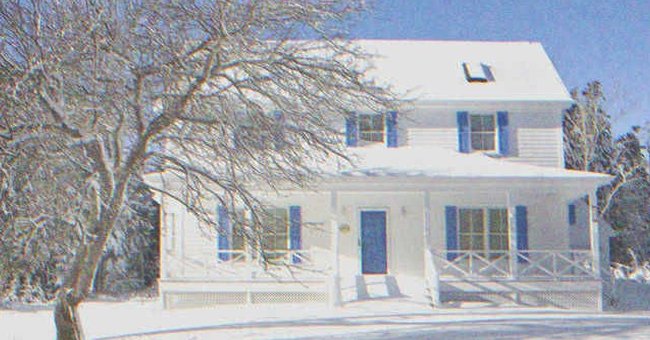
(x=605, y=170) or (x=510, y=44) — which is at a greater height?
(x=510, y=44)

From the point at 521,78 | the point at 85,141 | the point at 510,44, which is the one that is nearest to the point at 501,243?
the point at 521,78

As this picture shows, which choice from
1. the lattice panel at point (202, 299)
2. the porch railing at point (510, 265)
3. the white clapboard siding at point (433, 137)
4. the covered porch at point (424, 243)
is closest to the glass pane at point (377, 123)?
the white clapboard siding at point (433, 137)

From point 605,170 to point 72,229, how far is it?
91.4ft

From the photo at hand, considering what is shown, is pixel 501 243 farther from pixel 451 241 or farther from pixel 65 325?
pixel 65 325

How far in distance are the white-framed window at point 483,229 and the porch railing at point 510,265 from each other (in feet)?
0.95

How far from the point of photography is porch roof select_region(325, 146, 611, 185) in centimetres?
1772

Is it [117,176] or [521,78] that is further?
[521,78]

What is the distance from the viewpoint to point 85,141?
1018 centimetres

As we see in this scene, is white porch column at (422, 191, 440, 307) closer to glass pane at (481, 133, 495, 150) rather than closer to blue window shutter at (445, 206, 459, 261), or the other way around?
blue window shutter at (445, 206, 459, 261)

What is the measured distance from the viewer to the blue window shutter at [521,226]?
20.0 m

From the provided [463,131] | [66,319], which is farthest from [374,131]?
[66,319]

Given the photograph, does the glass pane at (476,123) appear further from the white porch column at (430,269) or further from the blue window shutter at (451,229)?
the white porch column at (430,269)

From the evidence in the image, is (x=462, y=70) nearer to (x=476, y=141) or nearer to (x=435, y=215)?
(x=476, y=141)

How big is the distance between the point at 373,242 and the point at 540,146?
5.50 m
